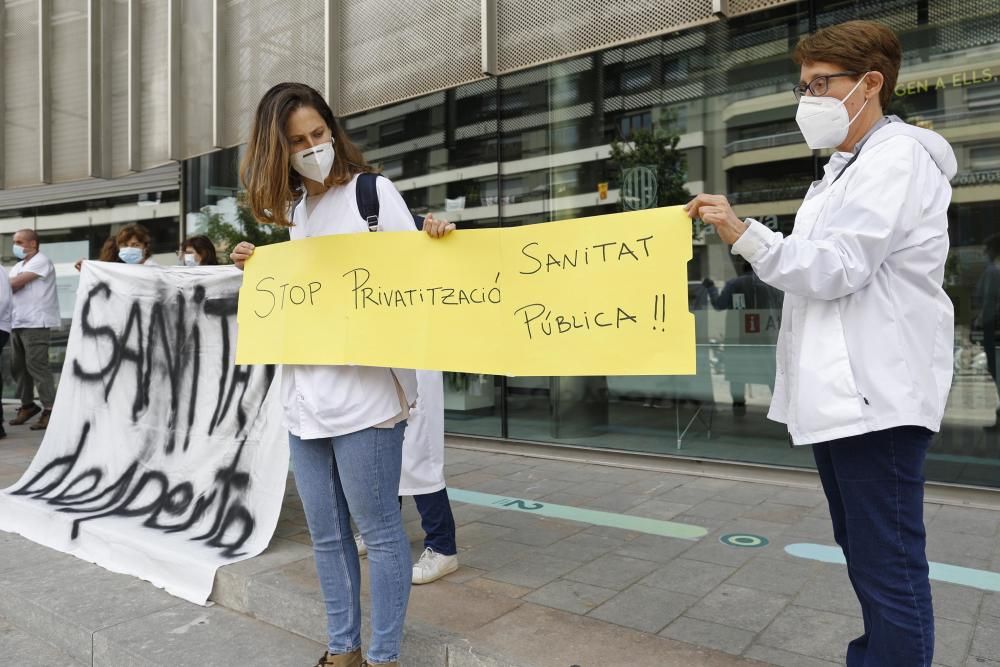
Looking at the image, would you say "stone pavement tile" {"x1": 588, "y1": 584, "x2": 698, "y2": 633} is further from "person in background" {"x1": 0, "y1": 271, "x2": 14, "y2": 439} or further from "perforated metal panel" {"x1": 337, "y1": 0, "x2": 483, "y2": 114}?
"person in background" {"x1": 0, "y1": 271, "x2": 14, "y2": 439}

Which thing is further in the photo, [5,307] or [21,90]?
[21,90]

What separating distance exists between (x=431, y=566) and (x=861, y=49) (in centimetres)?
254

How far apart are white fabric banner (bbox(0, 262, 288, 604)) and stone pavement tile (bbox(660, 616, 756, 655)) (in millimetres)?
1983

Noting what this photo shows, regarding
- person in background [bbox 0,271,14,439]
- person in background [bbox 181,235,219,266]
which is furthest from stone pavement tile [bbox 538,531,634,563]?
person in background [bbox 0,271,14,439]

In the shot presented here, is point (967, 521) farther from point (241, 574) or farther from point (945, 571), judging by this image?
point (241, 574)

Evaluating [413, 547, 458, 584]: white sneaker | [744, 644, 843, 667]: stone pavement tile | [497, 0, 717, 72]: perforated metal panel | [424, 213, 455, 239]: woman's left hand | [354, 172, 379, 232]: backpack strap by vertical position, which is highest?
[497, 0, 717, 72]: perforated metal panel

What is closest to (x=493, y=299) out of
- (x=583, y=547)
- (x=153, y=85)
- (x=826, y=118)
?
(x=826, y=118)

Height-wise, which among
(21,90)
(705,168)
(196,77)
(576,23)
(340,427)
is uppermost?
(21,90)

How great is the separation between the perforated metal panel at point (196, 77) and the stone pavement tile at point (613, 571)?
21.8 ft

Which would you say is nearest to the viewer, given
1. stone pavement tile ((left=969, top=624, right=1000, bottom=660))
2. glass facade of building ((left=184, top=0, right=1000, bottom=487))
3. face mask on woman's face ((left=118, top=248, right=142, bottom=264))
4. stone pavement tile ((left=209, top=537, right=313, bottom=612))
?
stone pavement tile ((left=969, top=624, right=1000, bottom=660))

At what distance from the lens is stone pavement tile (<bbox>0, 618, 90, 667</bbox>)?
9.92 feet

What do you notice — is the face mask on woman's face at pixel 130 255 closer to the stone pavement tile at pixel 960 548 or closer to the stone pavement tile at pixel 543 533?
the stone pavement tile at pixel 543 533

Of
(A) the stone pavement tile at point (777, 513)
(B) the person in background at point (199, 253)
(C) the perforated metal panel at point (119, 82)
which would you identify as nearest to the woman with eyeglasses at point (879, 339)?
(A) the stone pavement tile at point (777, 513)

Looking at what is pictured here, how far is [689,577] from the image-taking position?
10.8 feet
